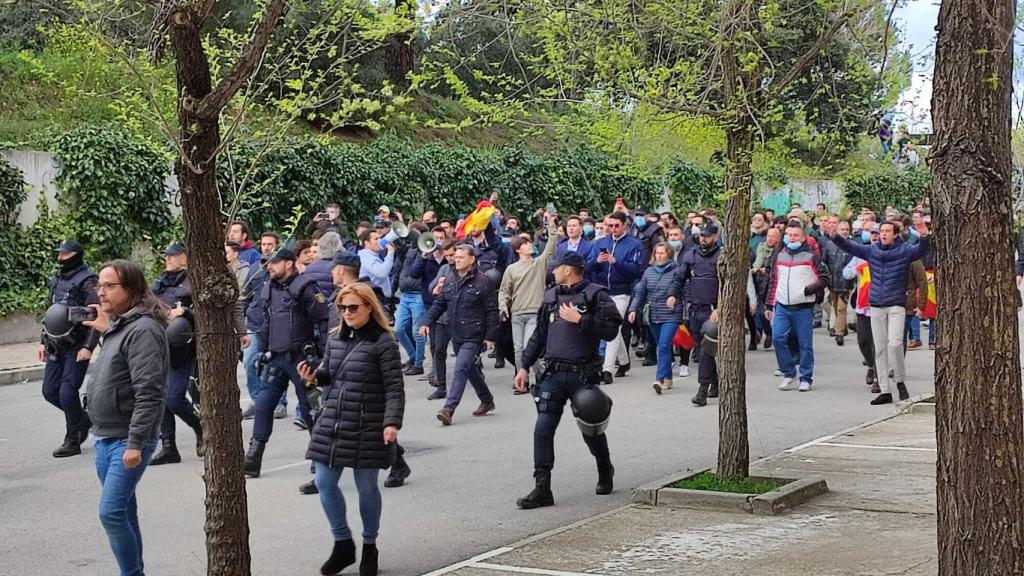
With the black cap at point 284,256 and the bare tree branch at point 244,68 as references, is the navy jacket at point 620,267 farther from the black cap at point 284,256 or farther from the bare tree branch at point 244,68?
the bare tree branch at point 244,68

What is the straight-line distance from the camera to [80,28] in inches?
217

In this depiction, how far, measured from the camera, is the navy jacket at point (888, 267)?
1341 centimetres

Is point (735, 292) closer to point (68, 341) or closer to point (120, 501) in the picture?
point (120, 501)

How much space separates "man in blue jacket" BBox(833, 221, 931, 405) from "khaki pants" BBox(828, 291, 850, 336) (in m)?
6.28

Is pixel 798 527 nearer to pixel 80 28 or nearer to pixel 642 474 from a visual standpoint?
pixel 642 474

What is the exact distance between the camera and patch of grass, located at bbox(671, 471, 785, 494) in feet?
29.5

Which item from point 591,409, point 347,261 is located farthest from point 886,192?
point 591,409

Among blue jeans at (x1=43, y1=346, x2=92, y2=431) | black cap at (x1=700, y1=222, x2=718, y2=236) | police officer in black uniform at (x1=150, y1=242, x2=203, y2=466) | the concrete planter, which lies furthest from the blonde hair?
black cap at (x1=700, y1=222, x2=718, y2=236)

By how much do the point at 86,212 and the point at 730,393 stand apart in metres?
15.0

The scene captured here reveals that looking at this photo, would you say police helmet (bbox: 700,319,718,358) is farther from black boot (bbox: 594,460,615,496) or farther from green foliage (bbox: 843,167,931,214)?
green foliage (bbox: 843,167,931,214)

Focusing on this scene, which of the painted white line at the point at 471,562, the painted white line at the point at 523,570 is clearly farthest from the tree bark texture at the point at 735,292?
the painted white line at the point at 523,570

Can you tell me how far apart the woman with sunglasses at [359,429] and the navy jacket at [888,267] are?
7055 mm

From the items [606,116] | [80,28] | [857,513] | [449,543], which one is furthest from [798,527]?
[80,28]

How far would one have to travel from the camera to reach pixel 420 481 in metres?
10.2
